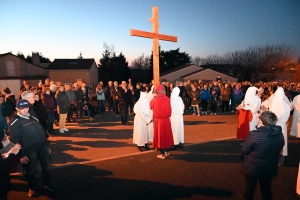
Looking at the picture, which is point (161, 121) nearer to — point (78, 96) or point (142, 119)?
point (142, 119)

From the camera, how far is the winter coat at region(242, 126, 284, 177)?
11.2ft

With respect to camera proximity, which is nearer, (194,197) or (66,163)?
(194,197)

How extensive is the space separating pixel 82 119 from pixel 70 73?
28.0 metres

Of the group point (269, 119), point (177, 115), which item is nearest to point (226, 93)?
point (177, 115)

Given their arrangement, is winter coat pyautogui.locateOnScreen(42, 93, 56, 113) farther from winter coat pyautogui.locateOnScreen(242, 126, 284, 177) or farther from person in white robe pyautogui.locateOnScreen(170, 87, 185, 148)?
winter coat pyautogui.locateOnScreen(242, 126, 284, 177)

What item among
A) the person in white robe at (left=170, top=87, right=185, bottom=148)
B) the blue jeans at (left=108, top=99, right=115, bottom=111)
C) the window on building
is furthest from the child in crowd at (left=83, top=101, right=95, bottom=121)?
the window on building

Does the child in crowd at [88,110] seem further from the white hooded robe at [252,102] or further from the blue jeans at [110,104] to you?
the white hooded robe at [252,102]

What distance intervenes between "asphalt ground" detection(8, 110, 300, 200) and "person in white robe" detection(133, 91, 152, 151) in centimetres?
42

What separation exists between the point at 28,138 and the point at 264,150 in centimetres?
420

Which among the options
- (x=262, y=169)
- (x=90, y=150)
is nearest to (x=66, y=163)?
(x=90, y=150)

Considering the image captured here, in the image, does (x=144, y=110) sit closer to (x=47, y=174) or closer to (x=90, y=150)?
(x=90, y=150)

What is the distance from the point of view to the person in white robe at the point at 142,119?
22.6ft

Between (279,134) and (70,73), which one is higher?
(70,73)

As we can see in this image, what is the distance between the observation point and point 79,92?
39.8 feet
